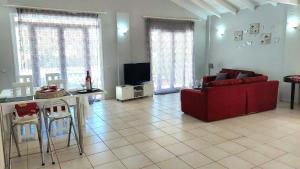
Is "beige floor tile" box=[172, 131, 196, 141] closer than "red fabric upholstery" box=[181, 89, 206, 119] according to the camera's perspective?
Yes

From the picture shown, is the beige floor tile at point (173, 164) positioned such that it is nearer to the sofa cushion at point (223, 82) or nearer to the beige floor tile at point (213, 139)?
the beige floor tile at point (213, 139)

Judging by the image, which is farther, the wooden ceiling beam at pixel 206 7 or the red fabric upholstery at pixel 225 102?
the wooden ceiling beam at pixel 206 7

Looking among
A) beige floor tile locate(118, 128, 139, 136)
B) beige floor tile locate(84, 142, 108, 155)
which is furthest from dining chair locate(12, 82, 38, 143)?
beige floor tile locate(118, 128, 139, 136)

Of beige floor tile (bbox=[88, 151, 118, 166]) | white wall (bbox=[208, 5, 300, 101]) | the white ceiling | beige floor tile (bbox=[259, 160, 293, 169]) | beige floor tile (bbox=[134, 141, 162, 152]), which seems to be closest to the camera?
beige floor tile (bbox=[259, 160, 293, 169])

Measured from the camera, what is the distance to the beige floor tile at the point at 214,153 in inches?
124

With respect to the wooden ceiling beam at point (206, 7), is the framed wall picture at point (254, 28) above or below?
below

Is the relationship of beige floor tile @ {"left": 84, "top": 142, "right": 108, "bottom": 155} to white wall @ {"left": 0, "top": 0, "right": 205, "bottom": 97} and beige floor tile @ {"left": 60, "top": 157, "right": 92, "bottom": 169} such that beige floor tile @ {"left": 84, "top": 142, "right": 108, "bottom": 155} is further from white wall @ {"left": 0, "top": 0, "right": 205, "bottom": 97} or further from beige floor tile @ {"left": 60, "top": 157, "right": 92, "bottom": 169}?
white wall @ {"left": 0, "top": 0, "right": 205, "bottom": 97}

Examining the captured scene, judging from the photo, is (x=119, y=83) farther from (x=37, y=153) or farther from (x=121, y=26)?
(x=37, y=153)

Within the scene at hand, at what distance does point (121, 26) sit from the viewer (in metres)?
6.64

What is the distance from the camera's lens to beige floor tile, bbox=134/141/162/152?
11.3ft

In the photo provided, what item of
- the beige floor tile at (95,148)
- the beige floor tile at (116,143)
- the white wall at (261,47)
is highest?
Answer: the white wall at (261,47)

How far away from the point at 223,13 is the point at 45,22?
5.37 meters

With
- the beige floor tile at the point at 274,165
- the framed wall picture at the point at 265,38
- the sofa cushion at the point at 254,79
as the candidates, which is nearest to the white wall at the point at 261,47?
the framed wall picture at the point at 265,38

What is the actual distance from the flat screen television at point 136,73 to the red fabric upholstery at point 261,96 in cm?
300
